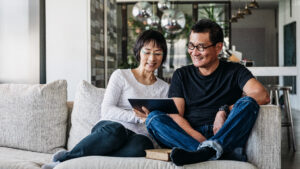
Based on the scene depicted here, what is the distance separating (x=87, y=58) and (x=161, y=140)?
7.69 feet

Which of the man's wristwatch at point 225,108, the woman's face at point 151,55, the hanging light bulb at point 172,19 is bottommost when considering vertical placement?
the man's wristwatch at point 225,108

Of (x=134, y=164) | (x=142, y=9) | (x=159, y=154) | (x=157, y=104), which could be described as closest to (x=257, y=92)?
(x=157, y=104)

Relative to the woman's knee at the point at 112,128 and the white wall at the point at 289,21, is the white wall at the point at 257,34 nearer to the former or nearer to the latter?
the white wall at the point at 289,21

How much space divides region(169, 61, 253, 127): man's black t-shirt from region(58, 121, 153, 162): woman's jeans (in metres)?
0.35

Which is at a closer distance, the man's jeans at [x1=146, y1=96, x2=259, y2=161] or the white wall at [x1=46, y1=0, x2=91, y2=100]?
the man's jeans at [x1=146, y1=96, x2=259, y2=161]

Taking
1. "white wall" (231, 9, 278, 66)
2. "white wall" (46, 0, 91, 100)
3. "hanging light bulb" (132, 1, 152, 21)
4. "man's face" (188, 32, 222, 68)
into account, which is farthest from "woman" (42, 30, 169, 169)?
"white wall" (231, 9, 278, 66)

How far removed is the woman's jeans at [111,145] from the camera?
2.00 m

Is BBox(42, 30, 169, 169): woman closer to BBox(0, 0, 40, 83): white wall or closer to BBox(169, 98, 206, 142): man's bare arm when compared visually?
BBox(169, 98, 206, 142): man's bare arm

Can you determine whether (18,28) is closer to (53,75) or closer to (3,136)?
(53,75)

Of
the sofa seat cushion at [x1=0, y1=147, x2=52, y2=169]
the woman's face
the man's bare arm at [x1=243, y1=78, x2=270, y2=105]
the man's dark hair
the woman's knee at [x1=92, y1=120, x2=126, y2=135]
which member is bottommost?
the sofa seat cushion at [x1=0, y1=147, x2=52, y2=169]

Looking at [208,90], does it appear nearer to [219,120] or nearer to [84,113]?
[219,120]

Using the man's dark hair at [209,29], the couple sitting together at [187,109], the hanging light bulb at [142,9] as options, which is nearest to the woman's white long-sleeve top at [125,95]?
the couple sitting together at [187,109]

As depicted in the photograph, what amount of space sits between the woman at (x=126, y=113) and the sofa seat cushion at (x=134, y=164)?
138 mm

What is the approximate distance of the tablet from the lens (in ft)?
6.59
